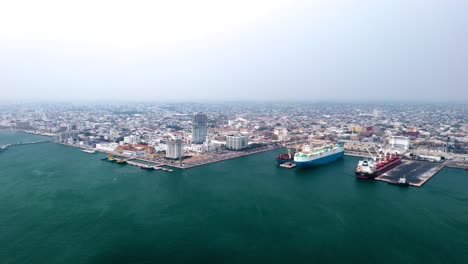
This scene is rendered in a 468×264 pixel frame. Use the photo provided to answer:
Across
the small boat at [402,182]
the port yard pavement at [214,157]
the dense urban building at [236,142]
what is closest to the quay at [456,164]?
the small boat at [402,182]

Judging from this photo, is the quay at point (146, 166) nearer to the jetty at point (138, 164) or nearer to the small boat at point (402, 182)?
the jetty at point (138, 164)

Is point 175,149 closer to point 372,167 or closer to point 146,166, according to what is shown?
point 146,166

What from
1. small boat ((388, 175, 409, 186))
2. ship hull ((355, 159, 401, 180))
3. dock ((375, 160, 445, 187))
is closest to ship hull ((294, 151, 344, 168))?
ship hull ((355, 159, 401, 180))

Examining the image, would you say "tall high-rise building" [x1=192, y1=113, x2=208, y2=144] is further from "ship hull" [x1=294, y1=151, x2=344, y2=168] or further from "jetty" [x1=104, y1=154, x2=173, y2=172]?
"ship hull" [x1=294, y1=151, x2=344, y2=168]

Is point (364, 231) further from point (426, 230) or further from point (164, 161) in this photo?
point (164, 161)

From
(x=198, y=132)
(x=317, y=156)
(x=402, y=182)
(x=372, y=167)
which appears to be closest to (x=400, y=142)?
(x=317, y=156)

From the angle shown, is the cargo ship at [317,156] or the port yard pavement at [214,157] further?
the port yard pavement at [214,157]
